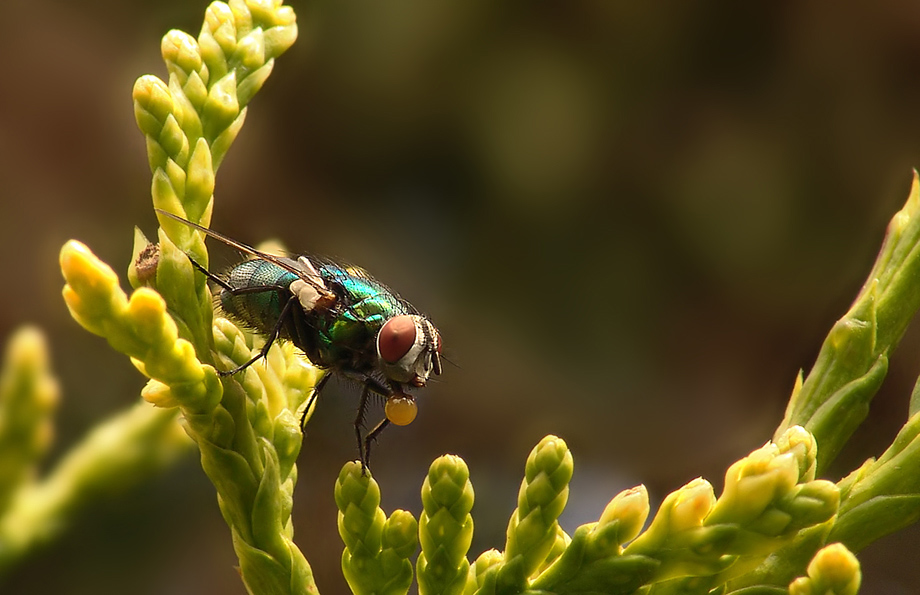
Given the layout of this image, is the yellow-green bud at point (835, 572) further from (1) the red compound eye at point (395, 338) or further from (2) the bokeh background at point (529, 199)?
(2) the bokeh background at point (529, 199)

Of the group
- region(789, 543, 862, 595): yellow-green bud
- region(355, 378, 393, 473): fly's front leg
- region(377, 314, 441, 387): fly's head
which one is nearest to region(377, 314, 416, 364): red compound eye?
region(377, 314, 441, 387): fly's head

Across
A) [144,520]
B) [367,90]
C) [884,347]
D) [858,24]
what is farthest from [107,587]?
[858,24]

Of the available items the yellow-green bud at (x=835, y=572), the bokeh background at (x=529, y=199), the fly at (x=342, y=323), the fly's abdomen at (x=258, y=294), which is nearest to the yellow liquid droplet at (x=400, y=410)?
the fly at (x=342, y=323)

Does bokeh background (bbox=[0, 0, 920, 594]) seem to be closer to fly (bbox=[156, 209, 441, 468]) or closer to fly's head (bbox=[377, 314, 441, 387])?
fly (bbox=[156, 209, 441, 468])

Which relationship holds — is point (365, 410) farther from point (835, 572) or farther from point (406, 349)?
point (835, 572)

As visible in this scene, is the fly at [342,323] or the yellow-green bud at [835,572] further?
the fly at [342,323]

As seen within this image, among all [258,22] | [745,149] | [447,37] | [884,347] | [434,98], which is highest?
[447,37]

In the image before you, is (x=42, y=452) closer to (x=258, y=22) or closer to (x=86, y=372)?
(x=258, y=22)
